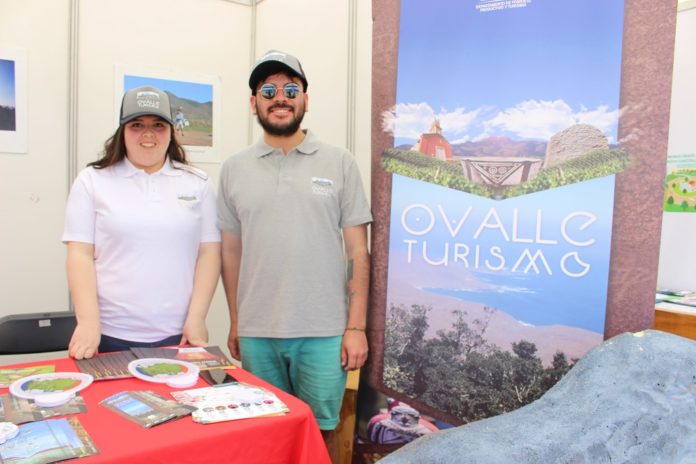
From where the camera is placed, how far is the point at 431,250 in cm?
175

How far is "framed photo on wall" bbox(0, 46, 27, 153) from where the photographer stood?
105 inches

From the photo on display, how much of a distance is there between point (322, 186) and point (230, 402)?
81 cm

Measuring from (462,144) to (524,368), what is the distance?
67 cm

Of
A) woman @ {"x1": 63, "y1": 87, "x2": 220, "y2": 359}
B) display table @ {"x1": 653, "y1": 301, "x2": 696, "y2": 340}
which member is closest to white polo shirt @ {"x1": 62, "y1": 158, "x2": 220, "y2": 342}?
woman @ {"x1": 63, "y1": 87, "x2": 220, "y2": 359}

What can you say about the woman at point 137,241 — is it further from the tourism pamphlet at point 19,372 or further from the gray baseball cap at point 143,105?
the tourism pamphlet at point 19,372

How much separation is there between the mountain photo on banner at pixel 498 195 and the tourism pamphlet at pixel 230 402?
0.64m

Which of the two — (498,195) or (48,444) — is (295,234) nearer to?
(498,195)

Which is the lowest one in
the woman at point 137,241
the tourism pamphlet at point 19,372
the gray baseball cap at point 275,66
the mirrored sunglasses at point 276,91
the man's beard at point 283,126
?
the tourism pamphlet at point 19,372

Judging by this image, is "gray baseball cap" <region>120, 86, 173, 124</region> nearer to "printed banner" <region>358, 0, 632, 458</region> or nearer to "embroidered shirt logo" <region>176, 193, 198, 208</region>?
"embroidered shirt logo" <region>176, 193, 198, 208</region>

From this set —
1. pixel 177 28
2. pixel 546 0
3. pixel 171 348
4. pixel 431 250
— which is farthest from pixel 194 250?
pixel 177 28

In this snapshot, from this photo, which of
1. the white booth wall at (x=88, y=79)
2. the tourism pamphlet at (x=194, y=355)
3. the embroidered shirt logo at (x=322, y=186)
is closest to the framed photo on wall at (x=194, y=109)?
the white booth wall at (x=88, y=79)

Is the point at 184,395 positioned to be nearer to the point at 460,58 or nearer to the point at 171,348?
the point at 171,348

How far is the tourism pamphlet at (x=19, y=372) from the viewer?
1.32m

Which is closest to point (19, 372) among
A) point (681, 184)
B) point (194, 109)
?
point (194, 109)
